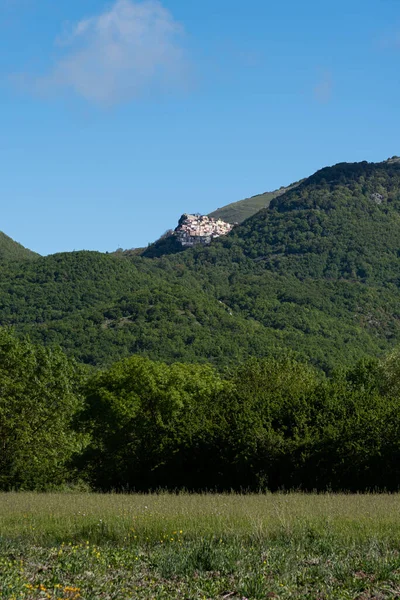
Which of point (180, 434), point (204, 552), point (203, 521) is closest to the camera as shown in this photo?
point (204, 552)

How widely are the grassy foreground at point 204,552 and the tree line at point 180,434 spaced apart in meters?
11.4

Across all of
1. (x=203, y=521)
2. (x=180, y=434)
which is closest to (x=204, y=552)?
(x=203, y=521)

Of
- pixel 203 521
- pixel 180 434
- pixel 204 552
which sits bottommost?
pixel 180 434

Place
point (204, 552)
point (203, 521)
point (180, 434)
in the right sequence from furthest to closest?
point (180, 434) → point (203, 521) → point (204, 552)

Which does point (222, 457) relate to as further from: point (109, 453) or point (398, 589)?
point (398, 589)

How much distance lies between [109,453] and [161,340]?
121160 mm

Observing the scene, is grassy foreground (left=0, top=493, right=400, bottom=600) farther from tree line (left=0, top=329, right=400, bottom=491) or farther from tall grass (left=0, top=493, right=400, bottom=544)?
tree line (left=0, top=329, right=400, bottom=491)

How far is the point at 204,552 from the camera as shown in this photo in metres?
14.0

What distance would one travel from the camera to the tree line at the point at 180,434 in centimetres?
3191

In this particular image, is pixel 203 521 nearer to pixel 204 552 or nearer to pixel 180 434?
pixel 204 552

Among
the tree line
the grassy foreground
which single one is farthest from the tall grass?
the tree line

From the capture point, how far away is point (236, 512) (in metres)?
18.5

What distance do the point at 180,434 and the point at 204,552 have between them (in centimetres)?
2154

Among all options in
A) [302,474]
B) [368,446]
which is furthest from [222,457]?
[368,446]
